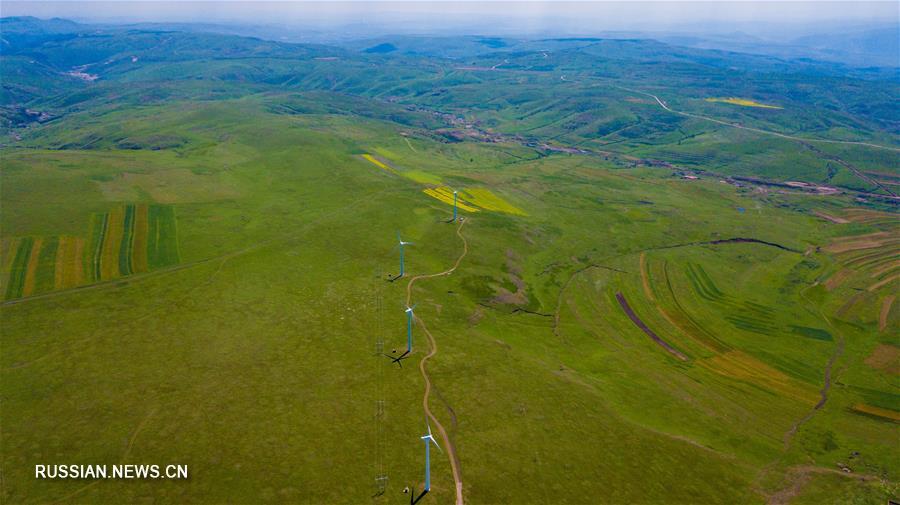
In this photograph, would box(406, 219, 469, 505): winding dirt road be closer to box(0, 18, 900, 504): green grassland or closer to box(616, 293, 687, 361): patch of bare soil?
box(0, 18, 900, 504): green grassland

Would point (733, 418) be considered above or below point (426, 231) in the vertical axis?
below

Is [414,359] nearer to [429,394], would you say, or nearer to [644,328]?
[429,394]

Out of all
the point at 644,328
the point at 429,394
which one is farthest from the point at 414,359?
the point at 644,328

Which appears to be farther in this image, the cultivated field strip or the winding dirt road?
the cultivated field strip

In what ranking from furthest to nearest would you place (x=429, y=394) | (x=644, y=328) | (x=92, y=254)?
1. (x=92, y=254)
2. (x=644, y=328)
3. (x=429, y=394)

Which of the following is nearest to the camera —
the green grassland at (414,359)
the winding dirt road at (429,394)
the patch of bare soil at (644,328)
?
→ the winding dirt road at (429,394)

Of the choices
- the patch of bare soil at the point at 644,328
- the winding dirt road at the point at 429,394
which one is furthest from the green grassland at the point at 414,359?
the patch of bare soil at the point at 644,328

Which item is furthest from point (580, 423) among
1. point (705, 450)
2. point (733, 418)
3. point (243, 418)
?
point (243, 418)

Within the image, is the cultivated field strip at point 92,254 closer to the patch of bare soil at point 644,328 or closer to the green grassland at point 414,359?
the green grassland at point 414,359

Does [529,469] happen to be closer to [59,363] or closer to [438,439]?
[438,439]

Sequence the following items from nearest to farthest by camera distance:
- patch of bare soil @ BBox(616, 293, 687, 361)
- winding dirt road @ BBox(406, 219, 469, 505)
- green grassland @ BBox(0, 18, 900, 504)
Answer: winding dirt road @ BBox(406, 219, 469, 505) → green grassland @ BBox(0, 18, 900, 504) → patch of bare soil @ BBox(616, 293, 687, 361)

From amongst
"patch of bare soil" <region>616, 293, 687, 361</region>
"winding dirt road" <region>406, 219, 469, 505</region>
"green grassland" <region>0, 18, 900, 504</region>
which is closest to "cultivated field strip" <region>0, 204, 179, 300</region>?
"green grassland" <region>0, 18, 900, 504</region>
